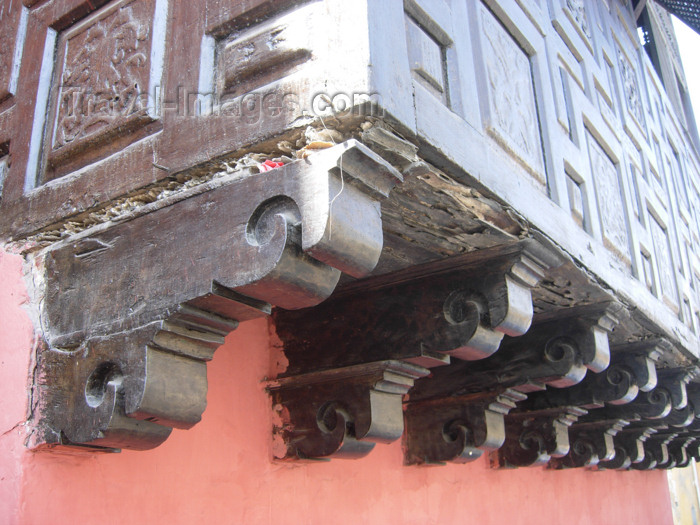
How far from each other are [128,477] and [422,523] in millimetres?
1415

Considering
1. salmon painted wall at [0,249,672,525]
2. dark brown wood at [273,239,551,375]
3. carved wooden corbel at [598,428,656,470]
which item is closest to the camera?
salmon painted wall at [0,249,672,525]

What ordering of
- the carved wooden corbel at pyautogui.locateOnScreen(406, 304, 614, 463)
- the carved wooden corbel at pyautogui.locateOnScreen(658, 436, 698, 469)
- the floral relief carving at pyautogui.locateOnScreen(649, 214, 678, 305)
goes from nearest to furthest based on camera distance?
1. the carved wooden corbel at pyautogui.locateOnScreen(406, 304, 614, 463)
2. the floral relief carving at pyautogui.locateOnScreen(649, 214, 678, 305)
3. the carved wooden corbel at pyautogui.locateOnScreen(658, 436, 698, 469)

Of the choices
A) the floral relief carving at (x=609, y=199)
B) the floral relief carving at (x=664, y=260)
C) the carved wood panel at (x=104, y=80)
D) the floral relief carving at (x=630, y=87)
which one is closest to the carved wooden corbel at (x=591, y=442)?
the floral relief carving at (x=664, y=260)

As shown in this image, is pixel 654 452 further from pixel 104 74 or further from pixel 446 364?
pixel 104 74

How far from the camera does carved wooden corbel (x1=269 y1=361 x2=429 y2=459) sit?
1.94 metres

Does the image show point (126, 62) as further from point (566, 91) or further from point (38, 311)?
point (566, 91)

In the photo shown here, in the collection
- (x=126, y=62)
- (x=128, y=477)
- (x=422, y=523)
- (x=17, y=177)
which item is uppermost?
(x=126, y=62)

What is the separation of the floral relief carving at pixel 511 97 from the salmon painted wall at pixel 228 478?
986mm

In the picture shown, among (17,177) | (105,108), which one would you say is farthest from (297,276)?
(17,177)

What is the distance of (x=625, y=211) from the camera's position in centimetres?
269

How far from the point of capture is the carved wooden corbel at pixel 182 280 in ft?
3.71

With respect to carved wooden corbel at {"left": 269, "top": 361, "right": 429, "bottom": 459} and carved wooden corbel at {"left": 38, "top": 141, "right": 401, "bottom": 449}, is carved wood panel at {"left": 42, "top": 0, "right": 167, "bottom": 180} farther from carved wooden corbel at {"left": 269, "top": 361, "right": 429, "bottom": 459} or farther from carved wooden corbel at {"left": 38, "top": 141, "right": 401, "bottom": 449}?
carved wooden corbel at {"left": 269, "top": 361, "right": 429, "bottom": 459}

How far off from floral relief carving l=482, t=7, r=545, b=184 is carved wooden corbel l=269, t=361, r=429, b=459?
0.69 metres

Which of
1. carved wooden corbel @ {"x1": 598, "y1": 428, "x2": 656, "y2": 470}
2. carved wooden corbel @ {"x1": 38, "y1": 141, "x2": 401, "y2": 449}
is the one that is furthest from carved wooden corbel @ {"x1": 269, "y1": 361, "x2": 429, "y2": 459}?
carved wooden corbel @ {"x1": 598, "y1": 428, "x2": 656, "y2": 470}
